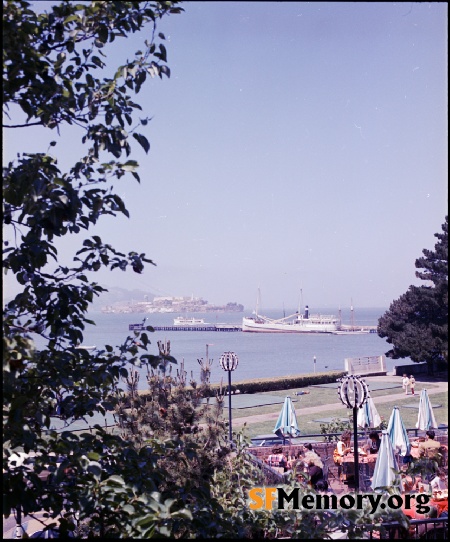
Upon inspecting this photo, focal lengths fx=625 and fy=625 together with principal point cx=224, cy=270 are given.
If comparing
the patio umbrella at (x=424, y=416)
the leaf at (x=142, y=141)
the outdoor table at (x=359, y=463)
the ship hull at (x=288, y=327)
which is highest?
the leaf at (x=142, y=141)

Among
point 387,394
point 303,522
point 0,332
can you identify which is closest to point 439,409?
point 387,394

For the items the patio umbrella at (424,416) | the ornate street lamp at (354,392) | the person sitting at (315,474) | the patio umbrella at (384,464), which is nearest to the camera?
the patio umbrella at (384,464)

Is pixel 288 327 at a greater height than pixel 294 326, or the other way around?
pixel 294 326

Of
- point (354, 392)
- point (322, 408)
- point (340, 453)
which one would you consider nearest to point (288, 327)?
point (322, 408)

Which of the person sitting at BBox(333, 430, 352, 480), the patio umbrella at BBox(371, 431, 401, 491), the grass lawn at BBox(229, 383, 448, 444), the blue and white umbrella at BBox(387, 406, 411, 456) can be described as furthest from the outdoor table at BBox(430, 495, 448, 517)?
the grass lawn at BBox(229, 383, 448, 444)

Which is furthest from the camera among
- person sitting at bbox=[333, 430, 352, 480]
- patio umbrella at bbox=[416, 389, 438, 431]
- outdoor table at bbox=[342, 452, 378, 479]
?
patio umbrella at bbox=[416, 389, 438, 431]

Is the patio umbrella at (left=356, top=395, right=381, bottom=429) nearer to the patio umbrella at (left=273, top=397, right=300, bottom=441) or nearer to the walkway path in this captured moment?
the patio umbrella at (left=273, top=397, right=300, bottom=441)

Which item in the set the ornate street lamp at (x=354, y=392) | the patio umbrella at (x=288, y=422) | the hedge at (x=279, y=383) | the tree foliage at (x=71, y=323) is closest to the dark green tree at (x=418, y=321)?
the hedge at (x=279, y=383)

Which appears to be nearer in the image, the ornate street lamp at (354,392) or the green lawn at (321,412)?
the ornate street lamp at (354,392)

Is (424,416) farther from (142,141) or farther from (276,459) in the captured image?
(142,141)

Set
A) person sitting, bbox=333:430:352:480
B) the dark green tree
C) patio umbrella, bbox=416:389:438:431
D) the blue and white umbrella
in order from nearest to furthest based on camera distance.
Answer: the blue and white umbrella
person sitting, bbox=333:430:352:480
patio umbrella, bbox=416:389:438:431
the dark green tree

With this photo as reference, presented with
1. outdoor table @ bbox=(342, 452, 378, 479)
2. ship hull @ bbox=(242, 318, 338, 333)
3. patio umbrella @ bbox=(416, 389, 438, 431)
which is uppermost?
ship hull @ bbox=(242, 318, 338, 333)

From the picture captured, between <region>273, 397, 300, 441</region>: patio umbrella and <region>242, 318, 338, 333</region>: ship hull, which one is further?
<region>242, 318, 338, 333</region>: ship hull

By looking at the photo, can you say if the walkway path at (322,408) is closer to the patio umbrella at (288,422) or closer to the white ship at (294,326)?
the patio umbrella at (288,422)
